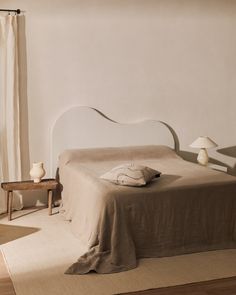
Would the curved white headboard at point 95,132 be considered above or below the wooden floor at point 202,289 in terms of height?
above

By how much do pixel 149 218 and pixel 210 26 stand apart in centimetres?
275

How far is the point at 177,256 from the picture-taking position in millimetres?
3555

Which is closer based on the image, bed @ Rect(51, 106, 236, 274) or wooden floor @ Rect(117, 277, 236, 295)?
wooden floor @ Rect(117, 277, 236, 295)

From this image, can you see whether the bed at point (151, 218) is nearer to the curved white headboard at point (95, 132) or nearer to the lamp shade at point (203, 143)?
the curved white headboard at point (95, 132)

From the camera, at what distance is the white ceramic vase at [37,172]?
15.1ft

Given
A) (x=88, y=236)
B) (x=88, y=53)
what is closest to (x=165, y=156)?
(x=88, y=53)

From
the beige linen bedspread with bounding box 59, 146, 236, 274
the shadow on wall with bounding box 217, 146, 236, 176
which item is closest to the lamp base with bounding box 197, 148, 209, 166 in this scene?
the shadow on wall with bounding box 217, 146, 236, 176

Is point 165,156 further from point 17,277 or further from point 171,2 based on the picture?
point 17,277

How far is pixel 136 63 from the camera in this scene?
5.14m

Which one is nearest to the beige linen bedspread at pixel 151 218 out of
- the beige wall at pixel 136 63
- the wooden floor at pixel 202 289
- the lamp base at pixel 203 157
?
the wooden floor at pixel 202 289

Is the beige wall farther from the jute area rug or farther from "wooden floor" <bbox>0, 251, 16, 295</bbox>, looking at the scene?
"wooden floor" <bbox>0, 251, 16, 295</bbox>

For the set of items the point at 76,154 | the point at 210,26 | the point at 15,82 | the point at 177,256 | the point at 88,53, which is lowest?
the point at 177,256

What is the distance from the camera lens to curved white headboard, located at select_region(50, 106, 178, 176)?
16.1 ft

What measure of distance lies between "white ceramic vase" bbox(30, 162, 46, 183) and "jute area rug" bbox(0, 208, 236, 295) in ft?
2.10
